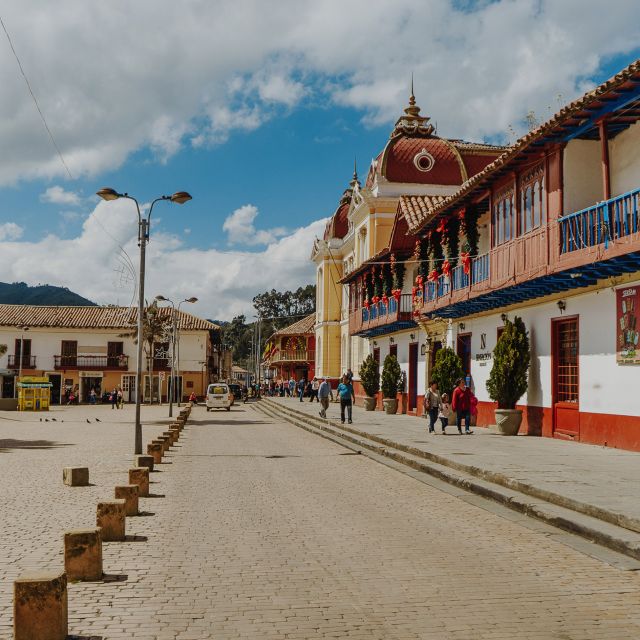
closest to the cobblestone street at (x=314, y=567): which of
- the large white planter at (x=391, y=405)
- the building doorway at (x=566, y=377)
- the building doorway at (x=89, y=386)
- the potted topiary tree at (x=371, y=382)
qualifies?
→ the building doorway at (x=566, y=377)

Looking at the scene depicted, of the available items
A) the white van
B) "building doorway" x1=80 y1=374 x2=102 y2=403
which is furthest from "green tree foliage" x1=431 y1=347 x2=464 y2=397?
"building doorway" x1=80 y1=374 x2=102 y2=403

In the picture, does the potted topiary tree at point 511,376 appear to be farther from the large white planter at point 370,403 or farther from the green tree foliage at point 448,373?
the large white planter at point 370,403

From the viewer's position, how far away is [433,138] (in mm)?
44719

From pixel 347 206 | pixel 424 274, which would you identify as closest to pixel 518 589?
pixel 424 274

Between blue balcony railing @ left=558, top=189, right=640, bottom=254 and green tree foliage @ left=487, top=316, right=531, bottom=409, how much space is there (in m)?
4.28

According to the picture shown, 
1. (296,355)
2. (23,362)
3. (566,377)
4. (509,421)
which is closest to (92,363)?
(23,362)

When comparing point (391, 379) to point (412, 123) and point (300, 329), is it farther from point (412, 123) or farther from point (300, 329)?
point (300, 329)

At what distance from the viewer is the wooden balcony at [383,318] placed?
106 ft

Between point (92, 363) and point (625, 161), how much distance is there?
191 ft

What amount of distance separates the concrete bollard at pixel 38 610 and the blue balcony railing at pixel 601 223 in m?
11.8

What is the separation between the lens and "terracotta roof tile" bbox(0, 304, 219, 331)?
68.4 metres

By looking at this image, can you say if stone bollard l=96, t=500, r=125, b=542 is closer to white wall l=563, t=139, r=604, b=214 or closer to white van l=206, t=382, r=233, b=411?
white wall l=563, t=139, r=604, b=214

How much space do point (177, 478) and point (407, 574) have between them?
7426 millimetres

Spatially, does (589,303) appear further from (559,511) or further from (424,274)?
(424,274)
